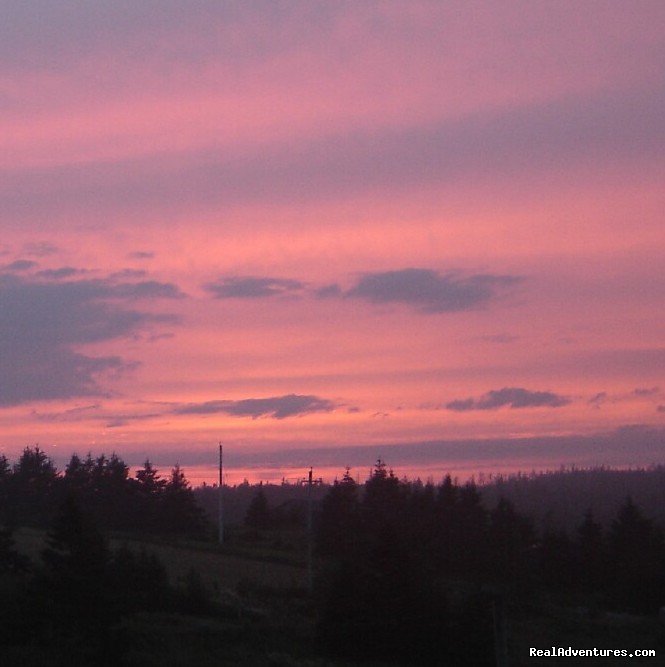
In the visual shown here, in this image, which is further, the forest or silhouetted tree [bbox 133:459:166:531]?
A: silhouetted tree [bbox 133:459:166:531]

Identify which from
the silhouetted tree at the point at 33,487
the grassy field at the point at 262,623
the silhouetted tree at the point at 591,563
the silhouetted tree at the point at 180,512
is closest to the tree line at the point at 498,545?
the silhouetted tree at the point at 591,563

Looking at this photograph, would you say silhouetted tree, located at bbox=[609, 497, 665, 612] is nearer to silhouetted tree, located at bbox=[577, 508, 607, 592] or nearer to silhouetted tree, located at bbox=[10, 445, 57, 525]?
silhouetted tree, located at bbox=[577, 508, 607, 592]

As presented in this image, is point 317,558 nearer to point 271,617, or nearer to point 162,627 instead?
point 271,617

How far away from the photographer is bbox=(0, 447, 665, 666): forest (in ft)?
110

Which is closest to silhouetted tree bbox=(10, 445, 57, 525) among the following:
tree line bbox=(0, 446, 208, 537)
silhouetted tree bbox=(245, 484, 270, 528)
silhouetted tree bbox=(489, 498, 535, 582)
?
tree line bbox=(0, 446, 208, 537)

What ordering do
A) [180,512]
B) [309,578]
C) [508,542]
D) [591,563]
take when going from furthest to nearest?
[180,512] → [508,542] → [591,563] → [309,578]

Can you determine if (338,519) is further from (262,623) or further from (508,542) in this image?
(262,623)

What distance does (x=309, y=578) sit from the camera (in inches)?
2360

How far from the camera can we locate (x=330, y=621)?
39562mm

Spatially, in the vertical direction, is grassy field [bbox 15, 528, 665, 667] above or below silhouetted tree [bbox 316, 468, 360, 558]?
below

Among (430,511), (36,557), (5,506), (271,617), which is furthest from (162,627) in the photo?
(5,506)

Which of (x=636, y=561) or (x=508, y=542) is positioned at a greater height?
(x=508, y=542)

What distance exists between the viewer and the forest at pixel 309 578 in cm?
3344

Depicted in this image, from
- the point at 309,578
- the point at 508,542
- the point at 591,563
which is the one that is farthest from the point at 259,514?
the point at 309,578
